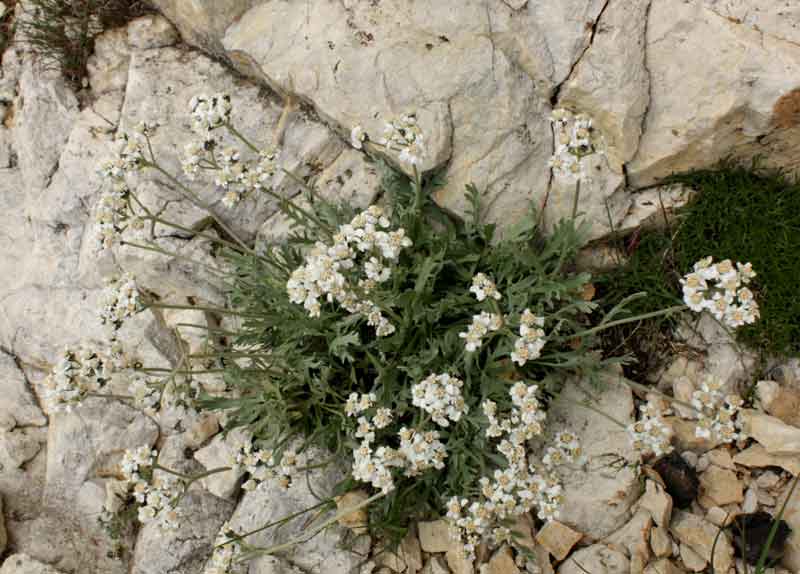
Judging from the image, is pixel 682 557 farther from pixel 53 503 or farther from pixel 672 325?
pixel 53 503

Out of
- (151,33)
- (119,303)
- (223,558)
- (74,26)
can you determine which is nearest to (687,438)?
(223,558)

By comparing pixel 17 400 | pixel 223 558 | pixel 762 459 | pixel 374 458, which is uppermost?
pixel 374 458

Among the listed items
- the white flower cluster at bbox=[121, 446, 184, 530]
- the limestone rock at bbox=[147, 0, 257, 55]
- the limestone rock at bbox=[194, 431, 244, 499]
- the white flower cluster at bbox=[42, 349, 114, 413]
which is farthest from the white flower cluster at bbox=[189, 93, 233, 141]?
the limestone rock at bbox=[194, 431, 244, 499]

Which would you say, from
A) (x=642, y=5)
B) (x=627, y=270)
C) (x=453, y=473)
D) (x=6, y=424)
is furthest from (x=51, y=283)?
(x=642, y=5)

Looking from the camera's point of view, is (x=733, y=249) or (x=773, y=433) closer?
(x=773, y=433)

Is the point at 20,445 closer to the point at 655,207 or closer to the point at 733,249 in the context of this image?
the point at 655,207
